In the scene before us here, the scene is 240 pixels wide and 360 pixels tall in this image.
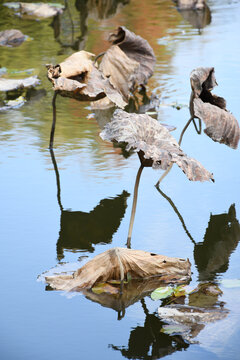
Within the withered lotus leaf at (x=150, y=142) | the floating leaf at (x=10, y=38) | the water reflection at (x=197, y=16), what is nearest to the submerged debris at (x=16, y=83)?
the floating leaf at (x=10, y=38)

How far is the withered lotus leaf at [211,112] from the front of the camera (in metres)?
2.55

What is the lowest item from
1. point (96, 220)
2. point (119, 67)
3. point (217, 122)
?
point (96, 220)

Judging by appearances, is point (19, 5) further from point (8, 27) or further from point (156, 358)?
point (156, 358)

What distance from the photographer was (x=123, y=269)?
1.96m

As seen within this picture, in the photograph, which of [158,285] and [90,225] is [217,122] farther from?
[158,285]

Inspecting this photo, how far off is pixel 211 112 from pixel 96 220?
1.98 ft

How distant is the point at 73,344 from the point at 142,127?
73 centimetres

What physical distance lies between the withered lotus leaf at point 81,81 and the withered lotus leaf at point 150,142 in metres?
0.75

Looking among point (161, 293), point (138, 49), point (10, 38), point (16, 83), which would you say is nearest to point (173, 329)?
point (161, 293)

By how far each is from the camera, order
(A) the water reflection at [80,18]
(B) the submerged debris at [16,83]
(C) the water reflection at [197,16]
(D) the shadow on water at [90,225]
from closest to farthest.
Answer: (D) the shadow on water at [90,225], (B) the submerged debris at [16,83], (A) the water reflection at [80,18], (C) the water reflection at [197,16]

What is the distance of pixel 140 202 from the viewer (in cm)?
260

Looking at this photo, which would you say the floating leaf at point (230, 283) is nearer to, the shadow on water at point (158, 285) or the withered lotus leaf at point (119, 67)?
the shadow on water at point (158, 285)

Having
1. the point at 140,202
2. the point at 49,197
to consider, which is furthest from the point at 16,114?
the point at 140,202

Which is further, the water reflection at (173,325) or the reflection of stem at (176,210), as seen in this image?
the reflection of stem at (176,210)
